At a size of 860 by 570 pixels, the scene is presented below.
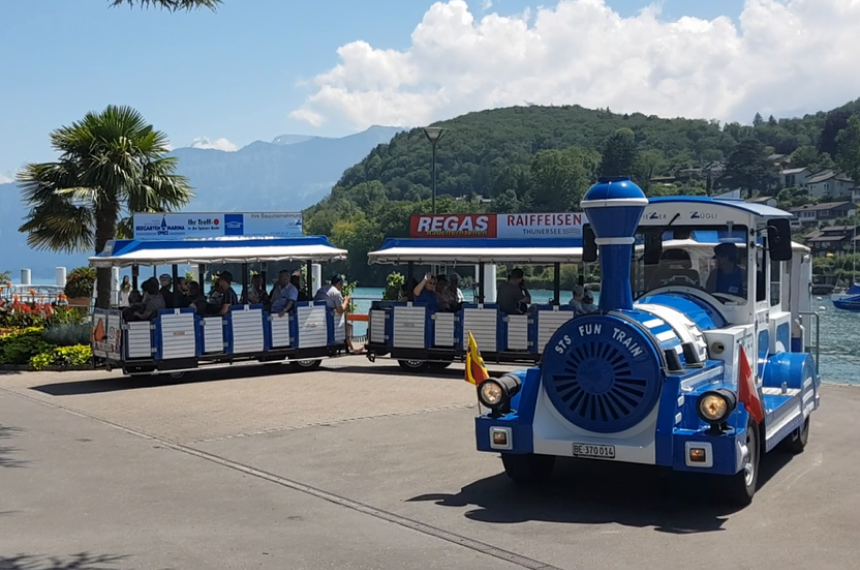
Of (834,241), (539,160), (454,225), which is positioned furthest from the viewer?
(834,241)

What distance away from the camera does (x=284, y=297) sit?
1853cm

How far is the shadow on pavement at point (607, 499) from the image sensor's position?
7.96 m

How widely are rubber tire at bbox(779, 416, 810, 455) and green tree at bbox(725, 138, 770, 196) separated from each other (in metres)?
80.2

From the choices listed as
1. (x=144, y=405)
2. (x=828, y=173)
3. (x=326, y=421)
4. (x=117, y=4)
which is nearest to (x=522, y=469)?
(x=326, y=421)

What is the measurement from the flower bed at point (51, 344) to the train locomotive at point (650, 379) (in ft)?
42.6

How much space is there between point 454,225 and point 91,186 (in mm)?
8000

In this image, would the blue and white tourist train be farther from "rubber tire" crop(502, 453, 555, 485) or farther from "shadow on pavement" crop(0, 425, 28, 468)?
"rubber tire" crop(502, 453, 555, 485)

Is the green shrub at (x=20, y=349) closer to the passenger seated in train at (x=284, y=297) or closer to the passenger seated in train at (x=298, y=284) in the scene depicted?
the passenger seated in train at (x=284, y=297)

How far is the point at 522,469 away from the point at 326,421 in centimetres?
477

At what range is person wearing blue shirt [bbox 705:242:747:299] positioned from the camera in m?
9.39

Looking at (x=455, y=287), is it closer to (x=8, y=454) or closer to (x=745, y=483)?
(x=8, y=454)

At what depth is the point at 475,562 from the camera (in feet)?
22.2

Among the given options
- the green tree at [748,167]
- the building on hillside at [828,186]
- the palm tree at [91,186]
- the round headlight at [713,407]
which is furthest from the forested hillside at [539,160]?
the round headlight at [713,407]

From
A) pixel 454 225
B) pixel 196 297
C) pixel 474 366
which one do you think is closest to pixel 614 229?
pixel 474 366
